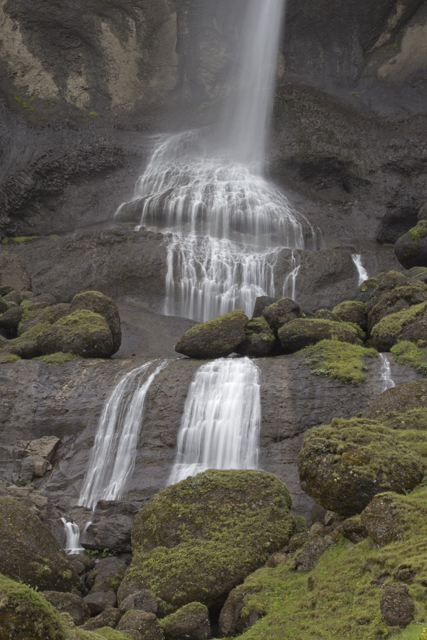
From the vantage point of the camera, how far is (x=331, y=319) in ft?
63.6

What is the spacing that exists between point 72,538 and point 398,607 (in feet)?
29.2

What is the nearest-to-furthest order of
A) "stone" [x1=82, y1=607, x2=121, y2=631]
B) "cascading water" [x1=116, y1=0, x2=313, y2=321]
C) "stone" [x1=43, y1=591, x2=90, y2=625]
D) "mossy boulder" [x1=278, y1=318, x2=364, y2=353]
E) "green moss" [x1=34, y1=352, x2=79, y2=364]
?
"stone" [x1=82, y1=607, x2=121, y2=631], "stone" [x1=43, y1=591, x2=90, y2=625], "mossy boulder" [x1=278, y1=318, x2=364, y2=353], "green moss" [x1=34, y1=352, x2=79, y2=364], "cascading water" [x1=116, y1=0, x2=313, y2=321]

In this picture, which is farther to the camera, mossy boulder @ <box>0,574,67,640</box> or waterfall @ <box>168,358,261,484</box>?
waterfall @ <box>168,358,261,484</box>

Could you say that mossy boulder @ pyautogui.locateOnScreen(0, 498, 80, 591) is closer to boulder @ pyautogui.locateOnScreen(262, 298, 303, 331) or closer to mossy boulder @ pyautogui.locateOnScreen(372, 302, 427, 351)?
boulder @ pyautogui.locateOnScreen(262, 298, 303, 331)

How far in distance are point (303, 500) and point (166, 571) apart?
473 centimetres

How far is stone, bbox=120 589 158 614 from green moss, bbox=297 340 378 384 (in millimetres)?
8709

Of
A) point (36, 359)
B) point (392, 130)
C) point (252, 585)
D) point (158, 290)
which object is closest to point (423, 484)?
point (252, 585)

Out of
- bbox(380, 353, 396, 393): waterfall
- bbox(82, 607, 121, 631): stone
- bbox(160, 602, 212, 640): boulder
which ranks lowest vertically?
bbox(82, 607, 121, 631): stone

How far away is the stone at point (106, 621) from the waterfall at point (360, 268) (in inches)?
857

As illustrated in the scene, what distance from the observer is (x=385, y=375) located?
1588cm

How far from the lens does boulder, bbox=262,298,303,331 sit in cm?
1884

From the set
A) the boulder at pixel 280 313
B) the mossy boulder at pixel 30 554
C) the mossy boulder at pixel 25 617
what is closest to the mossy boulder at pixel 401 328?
the boulder at pixel 280 313

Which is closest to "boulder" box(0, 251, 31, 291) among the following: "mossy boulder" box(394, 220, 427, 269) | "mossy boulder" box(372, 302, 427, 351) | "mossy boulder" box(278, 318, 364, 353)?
"mossy boulder" box(278, 318, 364, 353)

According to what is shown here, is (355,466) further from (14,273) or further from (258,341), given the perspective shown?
(14,273)
